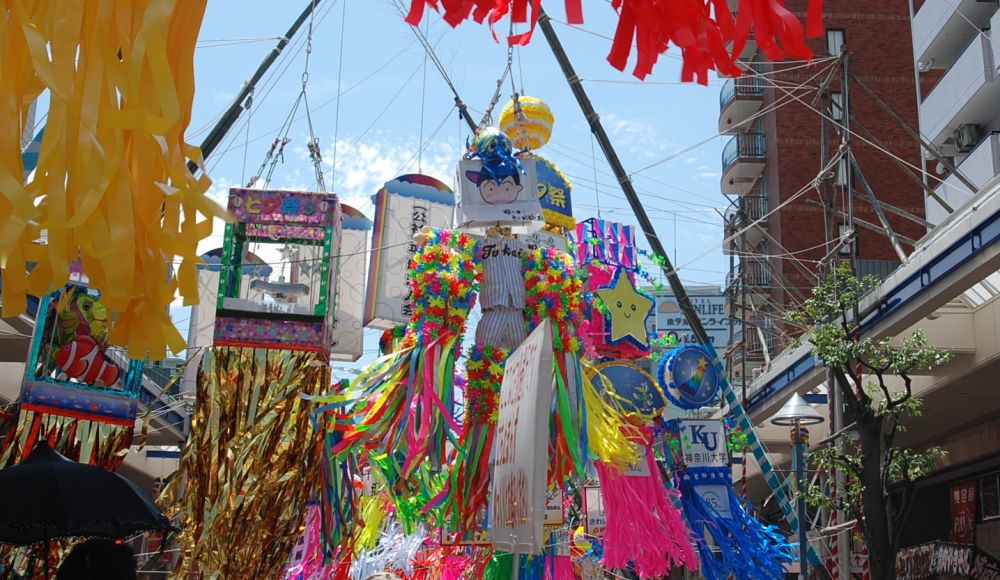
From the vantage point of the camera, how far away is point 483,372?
29.1 ft

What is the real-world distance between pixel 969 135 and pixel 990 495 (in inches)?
249

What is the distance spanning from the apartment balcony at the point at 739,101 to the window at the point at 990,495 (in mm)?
16458

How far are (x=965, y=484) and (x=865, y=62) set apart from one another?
640 inches

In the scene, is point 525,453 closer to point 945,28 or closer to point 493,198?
point 493,198

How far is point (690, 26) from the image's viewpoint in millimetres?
2434

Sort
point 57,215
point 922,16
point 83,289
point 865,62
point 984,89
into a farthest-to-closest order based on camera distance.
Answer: point 865,62
point 922,16
point 984,89
point 83,289
point 57,215

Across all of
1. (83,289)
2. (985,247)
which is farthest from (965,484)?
(83,289)

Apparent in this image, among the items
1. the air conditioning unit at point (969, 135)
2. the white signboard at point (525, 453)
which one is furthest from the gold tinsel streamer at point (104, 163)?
the air conditioning unit at point (969, 135)

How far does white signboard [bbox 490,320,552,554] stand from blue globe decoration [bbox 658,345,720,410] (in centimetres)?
623

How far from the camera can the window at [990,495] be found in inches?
667

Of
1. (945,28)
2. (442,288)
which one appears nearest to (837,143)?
(945,28)

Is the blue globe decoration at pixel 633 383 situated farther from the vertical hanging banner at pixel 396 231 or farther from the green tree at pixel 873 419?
the vertical hanging banner at pixel 396 231

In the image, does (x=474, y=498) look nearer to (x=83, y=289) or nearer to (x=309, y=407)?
(x=309, y=407)

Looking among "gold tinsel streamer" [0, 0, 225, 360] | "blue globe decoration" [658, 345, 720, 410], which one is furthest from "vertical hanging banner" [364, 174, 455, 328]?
"gold tinsel streamer" [0, 0, 225, 360]
